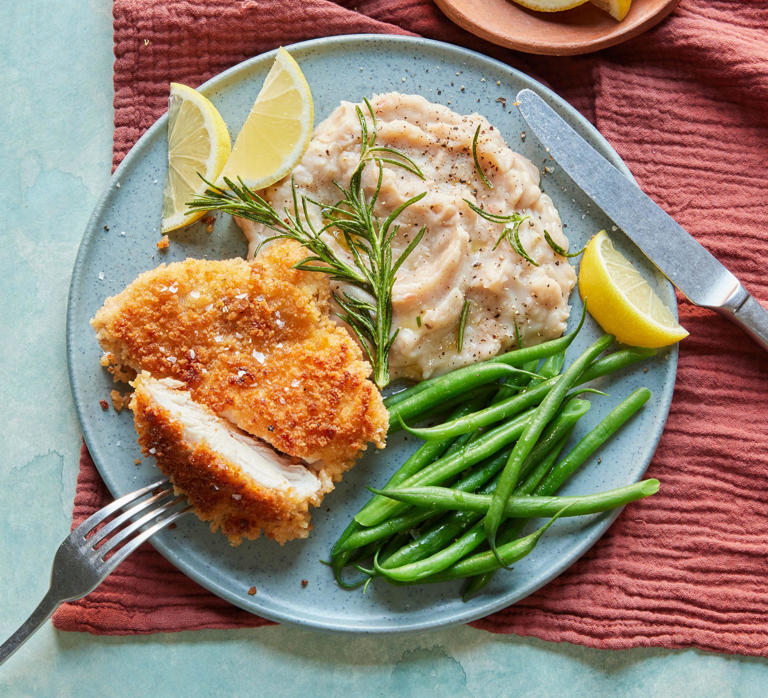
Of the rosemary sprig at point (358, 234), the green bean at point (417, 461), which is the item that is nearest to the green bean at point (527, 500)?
the green bean at point (417, 461)

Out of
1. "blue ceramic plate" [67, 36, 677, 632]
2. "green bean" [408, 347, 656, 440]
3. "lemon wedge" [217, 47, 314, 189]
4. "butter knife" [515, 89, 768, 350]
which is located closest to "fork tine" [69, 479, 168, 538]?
"blue ceramic plate" [67, 36, 677, 632]

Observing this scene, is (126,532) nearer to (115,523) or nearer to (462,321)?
(115,523)

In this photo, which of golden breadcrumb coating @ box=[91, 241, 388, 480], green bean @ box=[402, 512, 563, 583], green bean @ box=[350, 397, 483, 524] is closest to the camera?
golden breadcrumb coating @ box=[91, 241, 388, 480]

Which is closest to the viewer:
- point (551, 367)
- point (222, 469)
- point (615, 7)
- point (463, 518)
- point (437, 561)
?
point (222, 469)

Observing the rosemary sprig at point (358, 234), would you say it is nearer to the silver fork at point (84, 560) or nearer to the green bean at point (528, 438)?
the green bean at point (528, 438)

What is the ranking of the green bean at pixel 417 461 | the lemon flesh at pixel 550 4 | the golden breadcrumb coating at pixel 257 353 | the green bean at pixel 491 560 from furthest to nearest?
the lemon flesh at pixel 550 4 → the green bean at pixel 417 461 → the green bean at pixel 491 560 → the golden breadcrumb coating at pixel 257 353

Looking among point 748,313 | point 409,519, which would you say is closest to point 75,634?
point 409,519

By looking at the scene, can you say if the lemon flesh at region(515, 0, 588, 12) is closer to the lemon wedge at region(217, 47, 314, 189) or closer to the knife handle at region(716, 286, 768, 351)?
the lemon wedge at region(217, 47, 314, 189)
